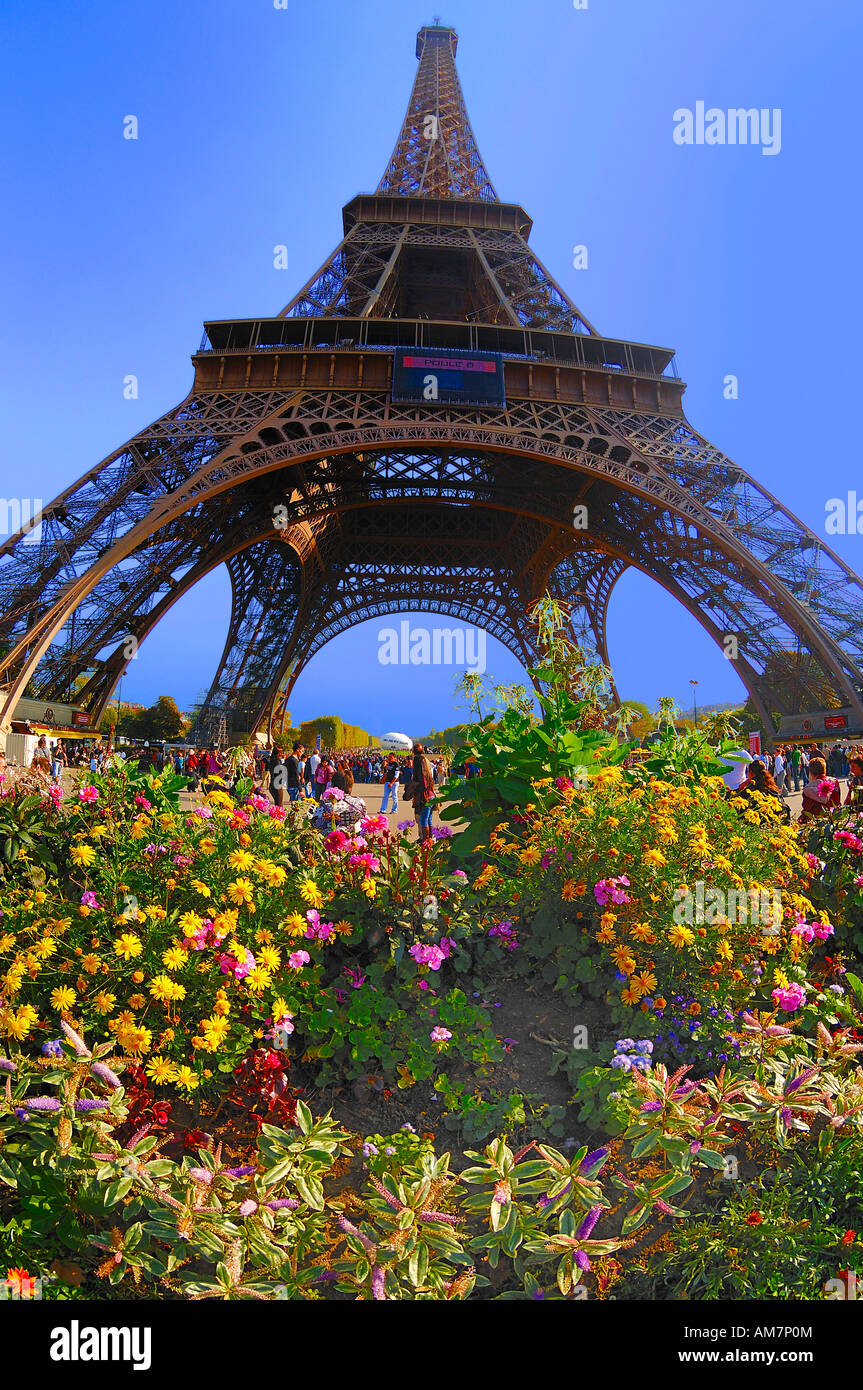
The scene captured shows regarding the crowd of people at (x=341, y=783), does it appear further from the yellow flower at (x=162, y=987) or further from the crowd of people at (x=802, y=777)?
the crowd of people at (x=802, y=777)

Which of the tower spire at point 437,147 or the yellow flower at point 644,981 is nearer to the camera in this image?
the yellow flower at point 644,981

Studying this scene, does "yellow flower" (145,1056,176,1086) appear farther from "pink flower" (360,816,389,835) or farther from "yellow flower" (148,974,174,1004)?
"pink flower" (360,816,389,835)

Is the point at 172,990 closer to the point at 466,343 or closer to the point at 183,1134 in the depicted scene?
the point at 183,1134

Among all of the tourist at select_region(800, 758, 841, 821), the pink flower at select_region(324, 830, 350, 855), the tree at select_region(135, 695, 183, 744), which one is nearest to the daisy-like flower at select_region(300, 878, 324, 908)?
the pink flower at select_region(324, 830, 350, 855)

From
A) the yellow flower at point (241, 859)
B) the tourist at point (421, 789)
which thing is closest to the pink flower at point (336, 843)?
the yellow flower at point (241, 859)

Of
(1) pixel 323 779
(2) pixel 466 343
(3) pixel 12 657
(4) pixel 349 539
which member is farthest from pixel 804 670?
(4) pixel 349 539
